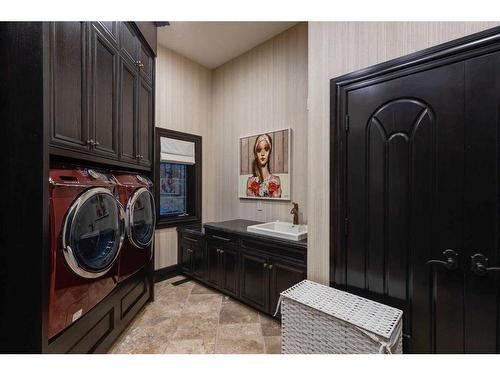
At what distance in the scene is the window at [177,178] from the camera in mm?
3105

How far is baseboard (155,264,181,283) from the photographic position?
3.05m

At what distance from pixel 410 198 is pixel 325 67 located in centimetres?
105

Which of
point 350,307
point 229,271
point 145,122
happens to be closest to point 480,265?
point 350,307

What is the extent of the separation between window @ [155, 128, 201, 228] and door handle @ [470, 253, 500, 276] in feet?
9.84

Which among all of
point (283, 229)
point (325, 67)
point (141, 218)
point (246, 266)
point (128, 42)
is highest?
point (128, 42)

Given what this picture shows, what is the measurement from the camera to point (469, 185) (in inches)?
45.2

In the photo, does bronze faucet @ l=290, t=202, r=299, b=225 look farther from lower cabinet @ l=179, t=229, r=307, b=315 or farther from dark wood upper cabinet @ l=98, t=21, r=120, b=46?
dark wood upper cabinet @ l=98, t=21, r=120, b=46

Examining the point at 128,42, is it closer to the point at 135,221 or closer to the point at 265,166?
the point at 135,221

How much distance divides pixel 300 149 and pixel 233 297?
185 centimetres

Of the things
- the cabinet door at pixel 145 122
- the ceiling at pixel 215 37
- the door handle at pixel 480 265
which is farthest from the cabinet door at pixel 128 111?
the door handle at pixel 480 265

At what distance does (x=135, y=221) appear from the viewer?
1.96 m

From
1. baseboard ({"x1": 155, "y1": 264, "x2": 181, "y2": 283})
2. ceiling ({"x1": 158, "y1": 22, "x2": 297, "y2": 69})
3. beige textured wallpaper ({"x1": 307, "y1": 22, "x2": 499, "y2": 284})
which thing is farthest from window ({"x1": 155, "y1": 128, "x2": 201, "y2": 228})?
beige textured wallpaper ({"x1": 307, "y1": 22, "x2": 499, "y2": 284})

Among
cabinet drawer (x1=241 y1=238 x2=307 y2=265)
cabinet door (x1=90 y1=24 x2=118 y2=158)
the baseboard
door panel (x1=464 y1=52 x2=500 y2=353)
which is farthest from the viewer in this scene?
the baseboard

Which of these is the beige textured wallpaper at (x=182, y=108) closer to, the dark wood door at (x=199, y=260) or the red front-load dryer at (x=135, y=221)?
Result: the dark wood door at (x=199, y=260)
